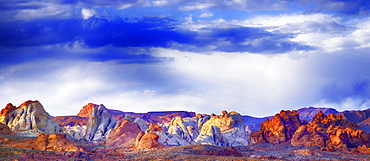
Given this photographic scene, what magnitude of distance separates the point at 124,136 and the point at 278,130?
4898 centimetres

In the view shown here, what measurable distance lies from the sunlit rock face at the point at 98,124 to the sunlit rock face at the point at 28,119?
2253cm

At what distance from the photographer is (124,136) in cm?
11606

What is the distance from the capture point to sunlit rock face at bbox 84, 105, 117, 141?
5837 inches

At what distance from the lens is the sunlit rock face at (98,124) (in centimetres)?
14825

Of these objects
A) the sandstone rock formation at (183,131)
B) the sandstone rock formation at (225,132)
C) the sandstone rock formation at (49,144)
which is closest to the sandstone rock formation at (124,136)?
the sandstone rock formation at (225,132)

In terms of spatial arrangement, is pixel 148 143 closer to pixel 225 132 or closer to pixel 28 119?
pixel 28 119

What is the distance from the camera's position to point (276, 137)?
141 meters

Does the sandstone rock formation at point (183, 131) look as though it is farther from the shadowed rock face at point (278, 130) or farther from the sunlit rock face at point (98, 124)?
the shadowed rock face at point (278, 130)

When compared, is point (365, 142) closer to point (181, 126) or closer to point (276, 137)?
point (276, 137)

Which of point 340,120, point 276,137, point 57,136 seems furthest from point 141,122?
point 57,136

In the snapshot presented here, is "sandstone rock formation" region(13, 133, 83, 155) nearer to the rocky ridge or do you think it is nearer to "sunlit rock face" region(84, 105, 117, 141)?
the rocky ridge

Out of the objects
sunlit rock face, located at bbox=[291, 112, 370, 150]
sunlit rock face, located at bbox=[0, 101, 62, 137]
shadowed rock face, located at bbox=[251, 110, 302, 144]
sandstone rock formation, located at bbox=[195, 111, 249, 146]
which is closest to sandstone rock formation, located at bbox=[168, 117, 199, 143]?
sandstone rock formation, located at bbox=[195, 111, 249, 146]

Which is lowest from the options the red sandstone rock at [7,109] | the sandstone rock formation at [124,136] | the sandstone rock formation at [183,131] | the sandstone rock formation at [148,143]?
the sandstone rock formation at [148,143]

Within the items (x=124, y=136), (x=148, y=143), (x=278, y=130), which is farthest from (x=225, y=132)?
(x=148, y=143)
